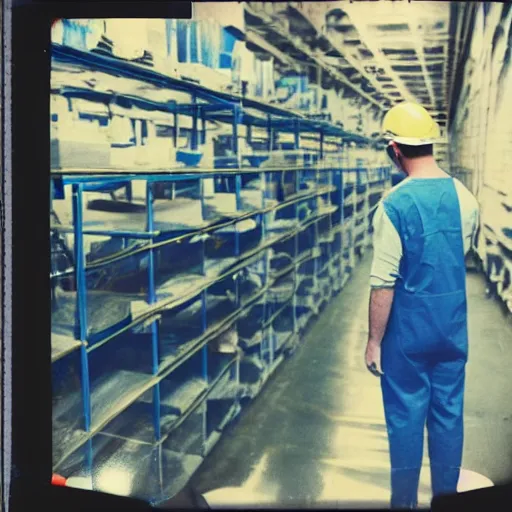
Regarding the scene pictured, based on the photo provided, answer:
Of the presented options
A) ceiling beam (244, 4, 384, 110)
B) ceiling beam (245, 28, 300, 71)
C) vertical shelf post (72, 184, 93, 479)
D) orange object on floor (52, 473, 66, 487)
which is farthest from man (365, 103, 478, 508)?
orange object on floor (52, 473, 66, 487)

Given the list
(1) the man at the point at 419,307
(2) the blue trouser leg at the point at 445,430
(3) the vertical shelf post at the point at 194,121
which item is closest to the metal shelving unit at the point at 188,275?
(3) the vertical shelf post at the point at 194,121

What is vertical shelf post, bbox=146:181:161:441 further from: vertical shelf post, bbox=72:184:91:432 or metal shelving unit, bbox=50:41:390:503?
vertical shelf post, bbox=72:184:91:432

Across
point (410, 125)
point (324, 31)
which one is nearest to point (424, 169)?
point (410, 125)

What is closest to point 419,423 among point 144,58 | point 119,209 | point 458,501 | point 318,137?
point 458,501

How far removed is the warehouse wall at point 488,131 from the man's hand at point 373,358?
0.49m

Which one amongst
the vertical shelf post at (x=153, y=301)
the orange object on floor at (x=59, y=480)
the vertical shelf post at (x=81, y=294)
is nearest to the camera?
the vertical shelf post at (x=81, y=294)

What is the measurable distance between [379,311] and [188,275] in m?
0.72

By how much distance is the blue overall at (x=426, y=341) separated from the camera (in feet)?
7.88

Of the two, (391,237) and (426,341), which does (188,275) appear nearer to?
(391,237)

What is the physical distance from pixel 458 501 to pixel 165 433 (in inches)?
43.9

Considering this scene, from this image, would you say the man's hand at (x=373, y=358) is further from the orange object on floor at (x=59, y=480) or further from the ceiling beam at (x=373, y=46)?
the orange object on floor at (x=59, y=480)

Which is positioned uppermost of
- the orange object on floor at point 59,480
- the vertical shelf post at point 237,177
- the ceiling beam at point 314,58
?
the ceiling beam at point 314,58

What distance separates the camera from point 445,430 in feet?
8.24

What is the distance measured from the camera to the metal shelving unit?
239 centimetres
